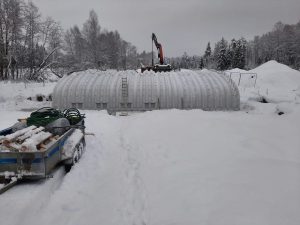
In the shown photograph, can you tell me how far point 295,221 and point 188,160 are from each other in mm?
4204

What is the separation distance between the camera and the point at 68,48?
73875mm

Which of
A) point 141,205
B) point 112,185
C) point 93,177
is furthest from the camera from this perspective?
point 93,177

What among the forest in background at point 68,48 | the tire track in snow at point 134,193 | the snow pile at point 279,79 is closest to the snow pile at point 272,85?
the snow pile at point 279,79

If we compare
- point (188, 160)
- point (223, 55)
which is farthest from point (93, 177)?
point (223, 55)

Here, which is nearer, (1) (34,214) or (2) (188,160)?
(1) (34,214)

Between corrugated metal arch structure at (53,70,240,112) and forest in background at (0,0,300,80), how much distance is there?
18.1 meters

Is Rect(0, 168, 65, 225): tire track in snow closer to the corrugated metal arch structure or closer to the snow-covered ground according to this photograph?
the snow-covered ground

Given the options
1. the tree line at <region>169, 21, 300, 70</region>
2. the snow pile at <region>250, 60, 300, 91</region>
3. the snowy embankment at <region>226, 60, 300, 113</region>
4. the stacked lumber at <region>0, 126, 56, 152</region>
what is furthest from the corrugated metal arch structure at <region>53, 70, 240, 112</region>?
the tree line at <region>169, 21, 300, 70</region>

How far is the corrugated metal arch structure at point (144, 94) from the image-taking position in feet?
68.2

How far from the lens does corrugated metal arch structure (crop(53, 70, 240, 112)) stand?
20.8m

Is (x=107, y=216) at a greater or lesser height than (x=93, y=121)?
lesser

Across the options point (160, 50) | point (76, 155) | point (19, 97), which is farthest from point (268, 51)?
point (76, 155)

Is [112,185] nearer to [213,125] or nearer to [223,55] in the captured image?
[213,125]

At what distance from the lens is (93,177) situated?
8.34 m
